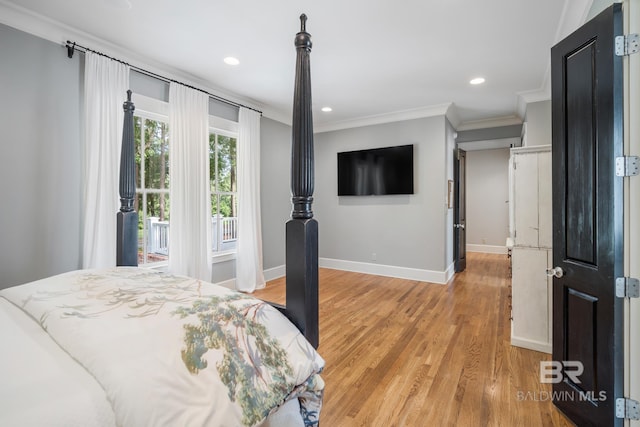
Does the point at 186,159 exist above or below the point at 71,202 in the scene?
above

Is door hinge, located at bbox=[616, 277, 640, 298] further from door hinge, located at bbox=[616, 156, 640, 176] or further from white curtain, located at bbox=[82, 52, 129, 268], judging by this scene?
white curtain, located at bbox=[82, 52, 129, 268]

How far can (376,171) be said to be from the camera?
5152mm

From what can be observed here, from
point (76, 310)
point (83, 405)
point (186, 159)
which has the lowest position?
point (83, 405)

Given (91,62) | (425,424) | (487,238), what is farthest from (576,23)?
(487,238)

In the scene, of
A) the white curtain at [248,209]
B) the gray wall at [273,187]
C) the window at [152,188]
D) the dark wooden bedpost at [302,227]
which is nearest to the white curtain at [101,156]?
the window at [152,188]

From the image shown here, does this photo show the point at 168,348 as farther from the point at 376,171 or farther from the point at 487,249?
the point at 487,249

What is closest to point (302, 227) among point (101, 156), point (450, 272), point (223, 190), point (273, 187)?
point (101, 156)

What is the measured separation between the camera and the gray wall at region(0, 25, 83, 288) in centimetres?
224

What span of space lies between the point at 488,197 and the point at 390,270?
4075mm

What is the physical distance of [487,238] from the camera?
7.36 metres

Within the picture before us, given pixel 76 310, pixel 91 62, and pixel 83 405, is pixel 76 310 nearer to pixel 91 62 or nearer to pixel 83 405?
pixel 83 405

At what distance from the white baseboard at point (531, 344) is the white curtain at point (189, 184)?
3373 mm

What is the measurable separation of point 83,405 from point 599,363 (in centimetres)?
221

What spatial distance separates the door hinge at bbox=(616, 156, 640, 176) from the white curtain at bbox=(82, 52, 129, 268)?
3676mm
